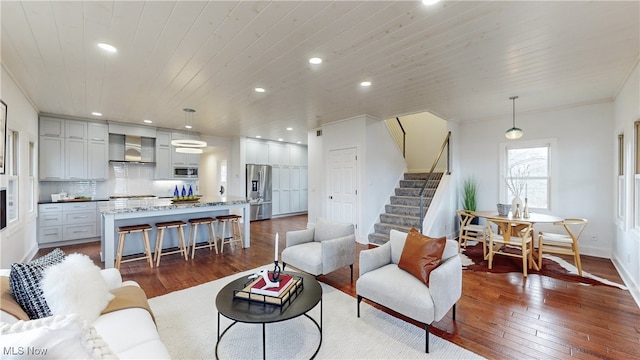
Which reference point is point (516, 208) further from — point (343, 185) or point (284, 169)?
point (284, 169)

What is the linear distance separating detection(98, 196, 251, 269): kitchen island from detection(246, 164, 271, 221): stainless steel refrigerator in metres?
2.68

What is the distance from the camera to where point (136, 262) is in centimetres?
417

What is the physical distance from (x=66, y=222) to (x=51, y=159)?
127cm

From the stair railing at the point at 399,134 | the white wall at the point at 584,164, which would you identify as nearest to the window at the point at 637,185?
the white wall at the point at 584,164

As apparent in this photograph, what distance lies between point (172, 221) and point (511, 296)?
487 cm

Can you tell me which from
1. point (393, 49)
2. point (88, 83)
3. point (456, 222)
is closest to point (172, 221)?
point (88, 83)

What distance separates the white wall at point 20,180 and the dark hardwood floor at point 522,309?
1.00 meters

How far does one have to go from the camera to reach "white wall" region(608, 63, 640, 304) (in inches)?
120

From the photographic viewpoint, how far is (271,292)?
6.48ft

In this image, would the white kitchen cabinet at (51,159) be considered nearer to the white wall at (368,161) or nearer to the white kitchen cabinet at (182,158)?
the white kitchen cabinet at (182,158)

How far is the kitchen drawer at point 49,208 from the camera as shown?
16.4 ft

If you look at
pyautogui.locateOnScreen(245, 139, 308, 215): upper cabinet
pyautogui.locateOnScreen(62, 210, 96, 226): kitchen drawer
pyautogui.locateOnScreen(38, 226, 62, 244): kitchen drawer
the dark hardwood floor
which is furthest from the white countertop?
pyautogui.locateOnScreen(245, 139, 308, 215): upper cabinet

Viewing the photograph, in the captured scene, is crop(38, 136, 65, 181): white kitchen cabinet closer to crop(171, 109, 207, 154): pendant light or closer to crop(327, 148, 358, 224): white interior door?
crop(171, 109, 207, 154): pendant light

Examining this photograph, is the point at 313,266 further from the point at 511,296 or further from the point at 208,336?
the point at 511,296
